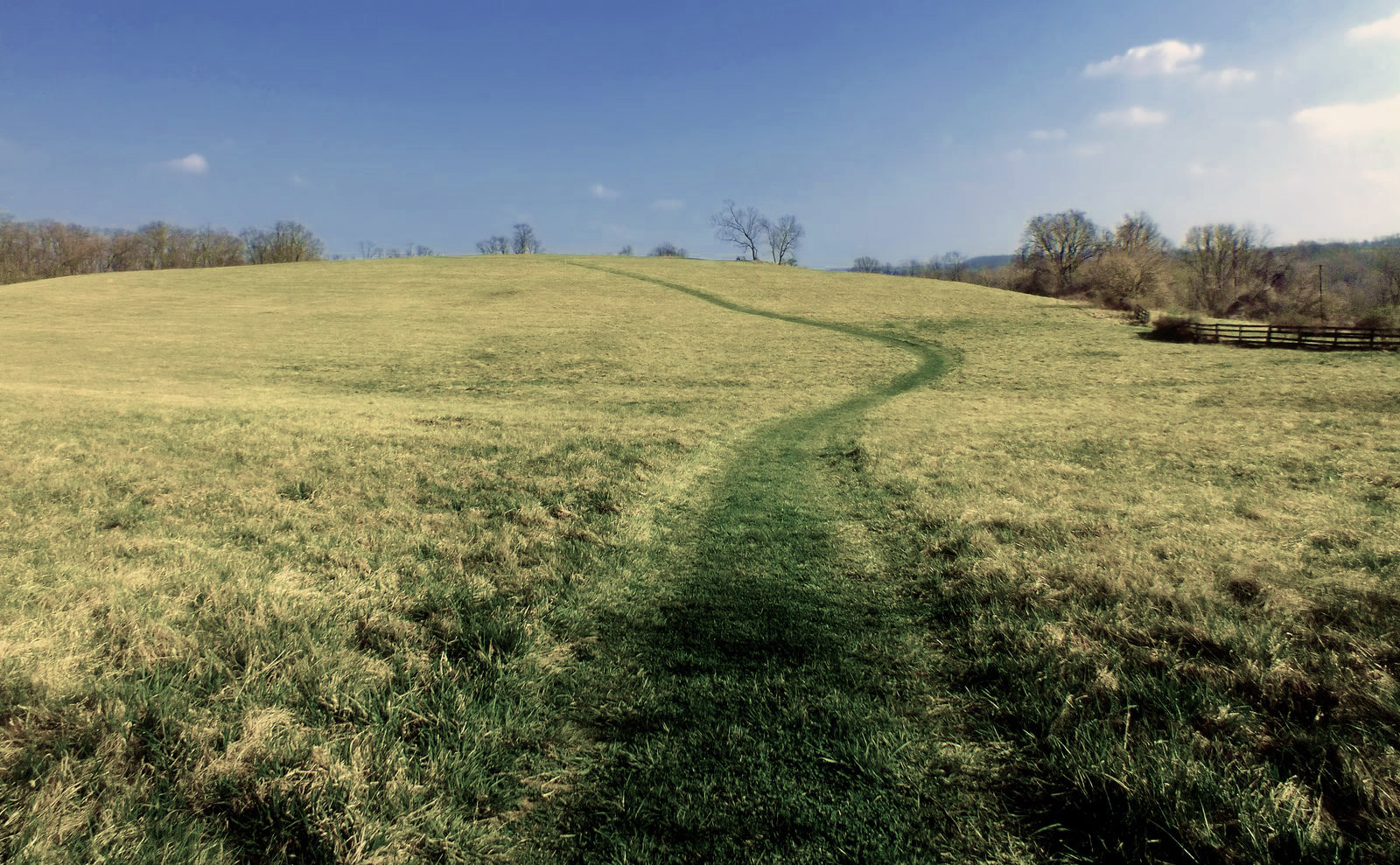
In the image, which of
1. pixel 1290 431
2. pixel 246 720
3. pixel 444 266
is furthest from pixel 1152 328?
pixel 444 266

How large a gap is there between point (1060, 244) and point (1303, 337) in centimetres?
7295

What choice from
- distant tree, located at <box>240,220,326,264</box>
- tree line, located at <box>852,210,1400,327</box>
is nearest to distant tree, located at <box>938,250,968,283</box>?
tree line, located at <box>852,210,1400,327</box>

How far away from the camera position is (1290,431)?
595 inches

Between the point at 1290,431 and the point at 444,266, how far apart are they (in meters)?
83.6

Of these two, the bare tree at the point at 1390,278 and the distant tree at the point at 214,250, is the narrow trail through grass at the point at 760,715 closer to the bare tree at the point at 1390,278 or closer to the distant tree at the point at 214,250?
the bare tree at the point at 1390,278

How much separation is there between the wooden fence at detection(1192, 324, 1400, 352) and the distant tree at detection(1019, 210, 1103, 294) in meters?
61.5

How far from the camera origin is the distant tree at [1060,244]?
98.0 meters

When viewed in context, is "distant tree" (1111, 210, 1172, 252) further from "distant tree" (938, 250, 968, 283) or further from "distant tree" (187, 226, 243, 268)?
"distant tree" (187, 226, 243, 268)

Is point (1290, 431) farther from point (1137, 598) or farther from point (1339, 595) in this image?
point (1137, 598)

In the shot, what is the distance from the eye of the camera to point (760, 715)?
4.00 meters

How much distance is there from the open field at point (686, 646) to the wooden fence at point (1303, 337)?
34.5 m

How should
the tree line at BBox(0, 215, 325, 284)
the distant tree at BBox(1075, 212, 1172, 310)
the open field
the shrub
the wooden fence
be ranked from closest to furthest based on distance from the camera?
the open field < the wooden fence < the shrub < the distant tree at BBox(1075, 212, 1172, 310) < the tree line at BBox(0, 215, 325, 284)

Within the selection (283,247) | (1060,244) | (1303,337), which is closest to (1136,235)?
(1060,244)

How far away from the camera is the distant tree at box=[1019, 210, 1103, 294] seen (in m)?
98.0
